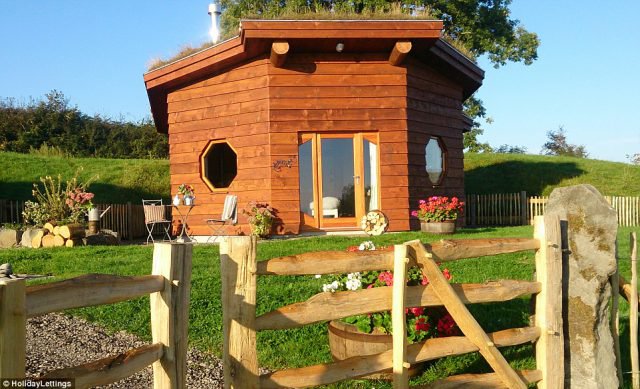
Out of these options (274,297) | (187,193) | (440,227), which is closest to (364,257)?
(274,297)

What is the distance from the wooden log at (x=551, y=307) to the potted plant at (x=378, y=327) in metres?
0.65

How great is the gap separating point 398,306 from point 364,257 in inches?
13.7

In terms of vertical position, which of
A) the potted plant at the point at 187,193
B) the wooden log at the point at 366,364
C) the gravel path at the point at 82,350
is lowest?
the gravel path at the point at 82,350

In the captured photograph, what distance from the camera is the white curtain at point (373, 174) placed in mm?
12578

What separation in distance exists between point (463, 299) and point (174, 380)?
6.24 ft

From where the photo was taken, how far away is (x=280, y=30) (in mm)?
11477

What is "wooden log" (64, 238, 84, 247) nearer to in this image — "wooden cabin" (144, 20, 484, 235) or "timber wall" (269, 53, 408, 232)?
"wooden cabin" (144, 20, 484, 235)

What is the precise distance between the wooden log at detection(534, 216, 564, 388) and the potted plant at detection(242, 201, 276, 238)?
7963mm

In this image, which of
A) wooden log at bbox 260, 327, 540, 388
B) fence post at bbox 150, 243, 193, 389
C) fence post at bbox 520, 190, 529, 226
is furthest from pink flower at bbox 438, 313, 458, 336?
fence post at bbox 520, 190, 529, 226

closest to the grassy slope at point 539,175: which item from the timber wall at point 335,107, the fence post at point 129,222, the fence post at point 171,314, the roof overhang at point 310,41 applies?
the timber wall at point 335,107

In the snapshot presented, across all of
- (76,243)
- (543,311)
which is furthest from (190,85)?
(543,311)

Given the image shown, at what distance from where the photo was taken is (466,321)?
3740 mm

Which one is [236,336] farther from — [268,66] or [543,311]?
[268,66]

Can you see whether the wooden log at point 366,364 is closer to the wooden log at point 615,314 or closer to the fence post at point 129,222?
the wooden log at point 615,314
